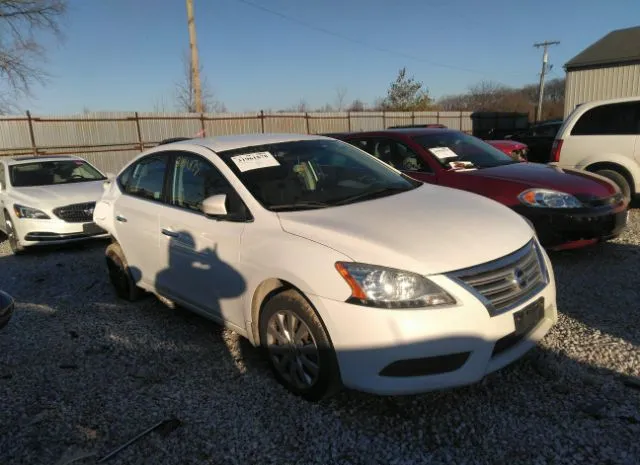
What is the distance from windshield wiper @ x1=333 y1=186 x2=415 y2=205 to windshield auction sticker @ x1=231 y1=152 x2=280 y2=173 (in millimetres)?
617

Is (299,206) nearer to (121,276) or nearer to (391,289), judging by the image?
(391,289)

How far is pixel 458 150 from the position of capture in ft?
19.8

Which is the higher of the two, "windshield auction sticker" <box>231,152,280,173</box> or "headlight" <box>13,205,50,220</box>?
"windshield auction sticker" <box>231,152,280,173</box>

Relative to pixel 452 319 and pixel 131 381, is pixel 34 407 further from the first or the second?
pixel 452 319

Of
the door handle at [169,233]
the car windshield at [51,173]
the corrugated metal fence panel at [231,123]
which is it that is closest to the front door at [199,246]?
the door handle at [169,233]

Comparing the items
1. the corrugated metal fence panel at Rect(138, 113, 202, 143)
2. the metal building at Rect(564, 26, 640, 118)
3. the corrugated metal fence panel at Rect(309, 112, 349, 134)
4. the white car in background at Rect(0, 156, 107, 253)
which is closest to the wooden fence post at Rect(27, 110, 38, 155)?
the corrugated metal fence panel at Rect(138, 113, 202, 143)

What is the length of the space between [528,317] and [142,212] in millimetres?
3133

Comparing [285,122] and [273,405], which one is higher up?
[285,122]

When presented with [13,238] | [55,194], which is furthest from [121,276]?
[13,238]

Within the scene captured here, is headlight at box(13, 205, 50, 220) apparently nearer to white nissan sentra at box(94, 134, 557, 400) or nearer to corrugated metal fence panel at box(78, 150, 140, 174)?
white nissan sentra at box(94, 134, 557, 400)

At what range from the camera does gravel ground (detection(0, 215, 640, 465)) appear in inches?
98.3

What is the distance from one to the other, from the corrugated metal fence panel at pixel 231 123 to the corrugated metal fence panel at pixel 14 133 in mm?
5930

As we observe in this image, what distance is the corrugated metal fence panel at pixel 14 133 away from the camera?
1470cm

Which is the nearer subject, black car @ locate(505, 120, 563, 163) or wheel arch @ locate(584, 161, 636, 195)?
wheel arch @ locate(584, 161, 636, 195)
